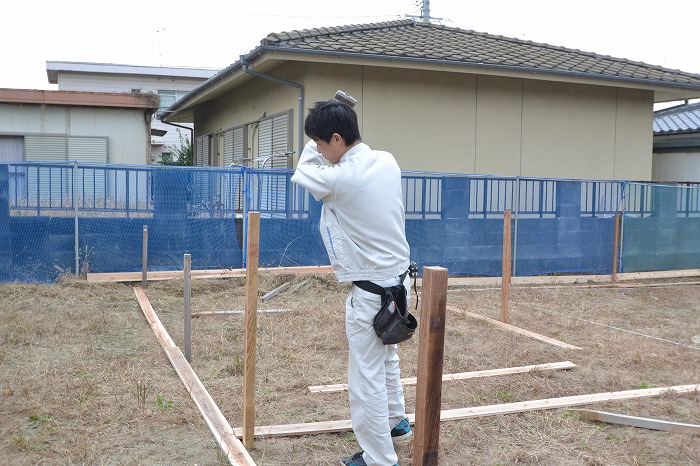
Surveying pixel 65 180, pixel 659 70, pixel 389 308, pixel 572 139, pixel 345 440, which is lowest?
pixel 345 440

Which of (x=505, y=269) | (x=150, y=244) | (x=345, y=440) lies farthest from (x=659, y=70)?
(x=345, y=440)

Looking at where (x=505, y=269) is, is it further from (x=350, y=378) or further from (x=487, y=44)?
(x=487, y=44)

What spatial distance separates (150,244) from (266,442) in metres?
6.75

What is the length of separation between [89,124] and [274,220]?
23.5 ft

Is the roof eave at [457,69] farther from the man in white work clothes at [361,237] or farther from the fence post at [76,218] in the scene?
the man in white work clothes at [361,237]

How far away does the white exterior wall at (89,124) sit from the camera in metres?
15.0

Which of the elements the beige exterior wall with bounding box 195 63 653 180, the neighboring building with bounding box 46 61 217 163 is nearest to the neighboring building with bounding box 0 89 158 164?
the beige exterior wall with bounding box 195 63 653 180

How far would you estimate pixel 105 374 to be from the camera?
17.0 feet

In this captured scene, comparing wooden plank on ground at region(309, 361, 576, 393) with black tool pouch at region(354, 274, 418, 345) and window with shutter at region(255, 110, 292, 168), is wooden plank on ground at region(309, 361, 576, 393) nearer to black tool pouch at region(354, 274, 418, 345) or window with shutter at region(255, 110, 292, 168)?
black tool pouch at region(354, 274, 418, 345)

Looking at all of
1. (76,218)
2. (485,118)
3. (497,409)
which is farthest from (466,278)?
(497,409)

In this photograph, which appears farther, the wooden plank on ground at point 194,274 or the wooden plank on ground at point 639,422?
the wooden plank on ground at point 194,274

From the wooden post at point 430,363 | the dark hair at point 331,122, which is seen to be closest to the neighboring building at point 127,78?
the dark hair at point 331,122

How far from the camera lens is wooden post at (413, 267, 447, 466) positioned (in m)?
3.01

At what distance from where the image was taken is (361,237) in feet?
11.0
